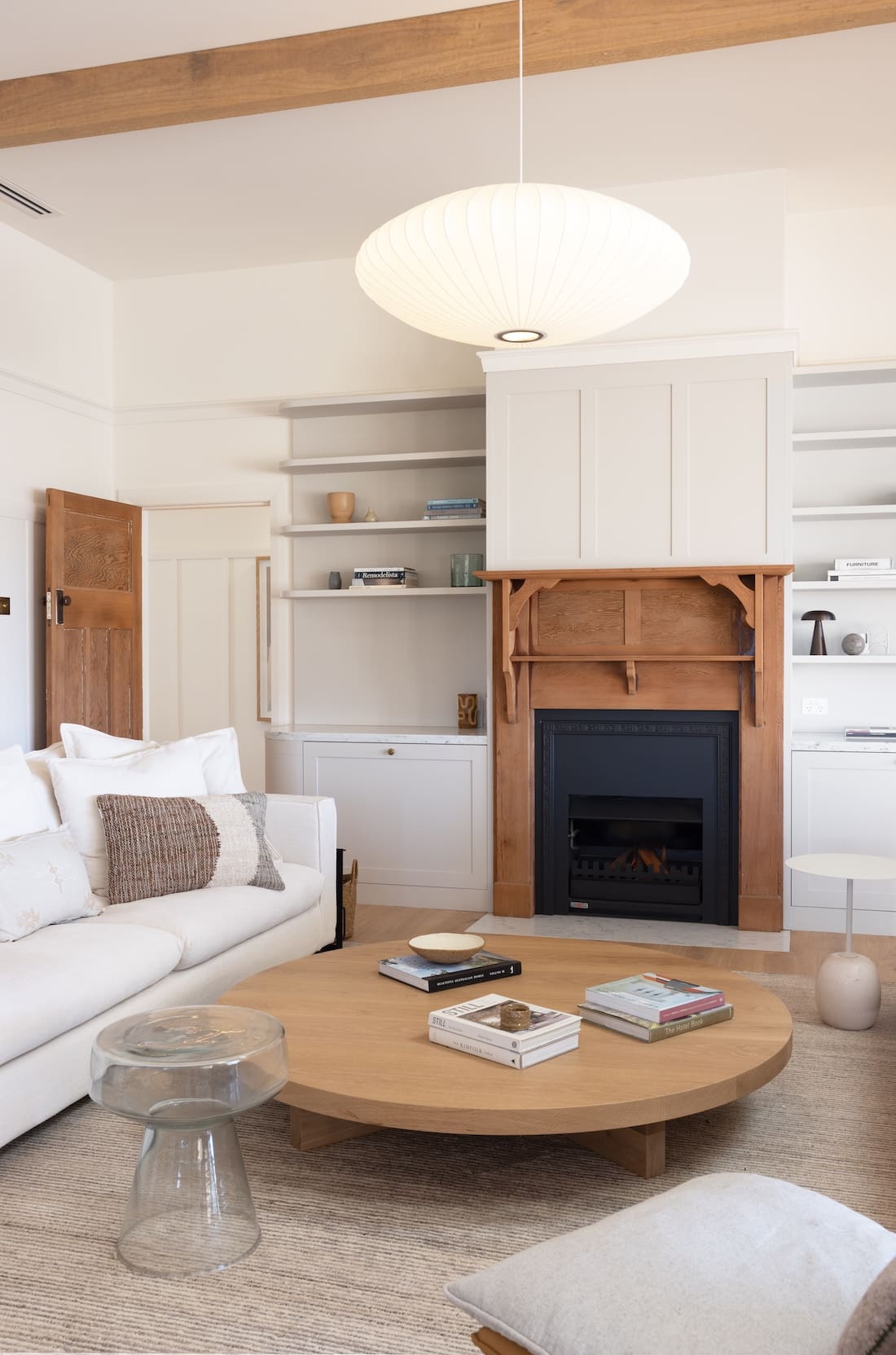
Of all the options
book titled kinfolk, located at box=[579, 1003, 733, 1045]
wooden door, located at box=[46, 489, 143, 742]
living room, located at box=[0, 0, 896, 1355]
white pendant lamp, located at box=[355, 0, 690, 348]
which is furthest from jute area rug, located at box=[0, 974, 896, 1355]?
wooden door, located at box=[46, 489, 143, 742]

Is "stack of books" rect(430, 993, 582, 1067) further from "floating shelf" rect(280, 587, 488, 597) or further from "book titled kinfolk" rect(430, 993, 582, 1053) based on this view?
"floating shelf" rect(280, 587, 488, 597)

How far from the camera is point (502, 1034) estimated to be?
2.40m

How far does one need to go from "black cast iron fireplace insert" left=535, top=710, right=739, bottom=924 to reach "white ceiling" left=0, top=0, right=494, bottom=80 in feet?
9.23

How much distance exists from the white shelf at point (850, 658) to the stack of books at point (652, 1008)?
247 centimetres

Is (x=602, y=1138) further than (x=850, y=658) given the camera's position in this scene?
No

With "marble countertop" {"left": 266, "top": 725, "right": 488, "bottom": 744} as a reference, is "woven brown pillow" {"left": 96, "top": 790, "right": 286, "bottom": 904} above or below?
below

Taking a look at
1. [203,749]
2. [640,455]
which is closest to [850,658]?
[640,455]

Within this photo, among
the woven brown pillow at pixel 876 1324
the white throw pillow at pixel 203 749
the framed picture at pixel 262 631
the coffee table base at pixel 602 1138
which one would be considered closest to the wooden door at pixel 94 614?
the white throw pillow at pixel 203 749

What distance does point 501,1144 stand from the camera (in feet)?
8.68

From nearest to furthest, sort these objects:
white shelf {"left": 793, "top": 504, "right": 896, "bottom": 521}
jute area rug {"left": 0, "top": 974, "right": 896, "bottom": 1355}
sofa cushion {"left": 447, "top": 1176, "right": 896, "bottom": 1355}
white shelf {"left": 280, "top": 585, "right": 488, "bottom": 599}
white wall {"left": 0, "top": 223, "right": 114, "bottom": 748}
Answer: sofa cushion {"left": 447, "top": 1176, "right": 896, "bottom": 1355}, jute area rug {"left": 0, "top": 974, "right": 896, "bottom": 1355}, white shelf {"left": 793, "top": 504, "right": 896, "bottom": 521}, white wall {"left": 0, "top": 223, "right": 114, "bottom": 748}, white shelf {"left": 280, "top": 585, "right": 488, "bottom": 599}

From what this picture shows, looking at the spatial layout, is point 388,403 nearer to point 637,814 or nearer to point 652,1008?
point 637,814

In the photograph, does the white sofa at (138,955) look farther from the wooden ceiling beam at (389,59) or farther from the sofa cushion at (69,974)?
the wooden ceiling beam at (389,59)

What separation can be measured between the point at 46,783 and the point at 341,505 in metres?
2.45

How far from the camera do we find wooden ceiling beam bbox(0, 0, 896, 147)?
335cm
